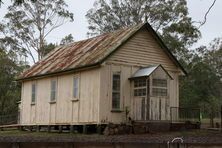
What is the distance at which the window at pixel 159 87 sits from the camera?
27.7 m

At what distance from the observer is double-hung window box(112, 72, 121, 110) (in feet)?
90.7

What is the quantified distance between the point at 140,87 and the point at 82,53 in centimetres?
513

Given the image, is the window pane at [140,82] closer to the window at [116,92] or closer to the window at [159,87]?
the window at [159,87]

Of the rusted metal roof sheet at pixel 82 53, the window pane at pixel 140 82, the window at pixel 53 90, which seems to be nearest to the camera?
the window pane at pixel 140 82

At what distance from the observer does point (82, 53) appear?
30.7m

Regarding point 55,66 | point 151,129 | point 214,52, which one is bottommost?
point 151,129

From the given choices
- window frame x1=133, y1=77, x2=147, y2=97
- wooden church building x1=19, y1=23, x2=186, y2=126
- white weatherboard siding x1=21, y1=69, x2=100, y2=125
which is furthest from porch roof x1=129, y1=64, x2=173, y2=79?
white weatherboard siding x1=21, y1=69, x2=100, y2=125

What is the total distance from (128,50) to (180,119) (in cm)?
575

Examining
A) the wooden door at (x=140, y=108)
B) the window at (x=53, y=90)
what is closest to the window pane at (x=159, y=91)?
the wooden door at (x=140, y=108)

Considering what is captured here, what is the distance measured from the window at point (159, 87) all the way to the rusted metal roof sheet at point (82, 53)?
318 cm

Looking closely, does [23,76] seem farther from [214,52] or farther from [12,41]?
[214,52]

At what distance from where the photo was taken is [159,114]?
1097 inches

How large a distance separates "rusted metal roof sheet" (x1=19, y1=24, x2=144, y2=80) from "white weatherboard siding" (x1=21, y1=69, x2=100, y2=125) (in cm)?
63

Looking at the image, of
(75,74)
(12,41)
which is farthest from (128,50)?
(12,41)
